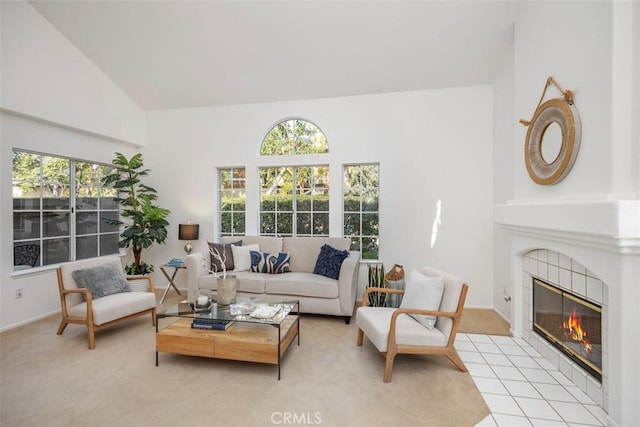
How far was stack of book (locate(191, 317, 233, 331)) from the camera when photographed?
8.46 feet

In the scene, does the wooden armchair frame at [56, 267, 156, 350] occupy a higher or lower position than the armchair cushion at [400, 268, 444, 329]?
lower

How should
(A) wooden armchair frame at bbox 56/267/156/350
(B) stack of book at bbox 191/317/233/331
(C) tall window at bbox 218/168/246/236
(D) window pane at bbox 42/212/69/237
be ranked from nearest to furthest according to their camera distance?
(B) stack of book at bbox 191/317/233/331
(A) wooden armchair frame at bbox 56/267/156/350
(D) window pane at bbox 42/212/69/237
(C) tall window at bbox 218/168/246/236

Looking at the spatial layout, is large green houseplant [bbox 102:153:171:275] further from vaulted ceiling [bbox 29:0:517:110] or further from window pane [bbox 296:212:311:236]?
window pane [bbox 296:212:311:236]

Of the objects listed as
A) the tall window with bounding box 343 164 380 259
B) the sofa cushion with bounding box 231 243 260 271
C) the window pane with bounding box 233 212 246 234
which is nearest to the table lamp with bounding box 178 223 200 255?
the window pane with bounding box 233 212 246 234

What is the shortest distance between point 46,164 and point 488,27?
576 cm

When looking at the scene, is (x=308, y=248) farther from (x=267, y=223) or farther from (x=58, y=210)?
(x=58, y=210)

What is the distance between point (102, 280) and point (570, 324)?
4532 mm

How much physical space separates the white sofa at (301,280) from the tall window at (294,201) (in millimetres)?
448

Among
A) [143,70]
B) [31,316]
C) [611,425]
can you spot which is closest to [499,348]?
[611,425]

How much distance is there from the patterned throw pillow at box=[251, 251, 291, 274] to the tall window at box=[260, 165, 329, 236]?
0.77 m

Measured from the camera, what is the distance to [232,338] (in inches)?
96.7

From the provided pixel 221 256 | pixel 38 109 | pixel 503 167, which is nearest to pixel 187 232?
pixel 221 256

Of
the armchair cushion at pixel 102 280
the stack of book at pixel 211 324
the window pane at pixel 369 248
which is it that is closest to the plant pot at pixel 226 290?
the stack of book at pixel 211 324

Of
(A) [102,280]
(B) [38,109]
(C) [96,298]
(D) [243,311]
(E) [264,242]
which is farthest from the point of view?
(E) [264,242]
